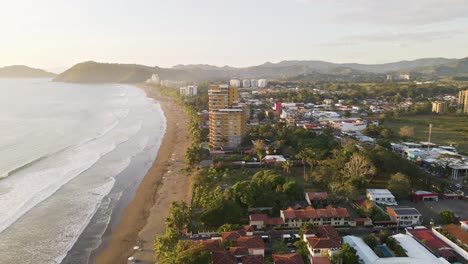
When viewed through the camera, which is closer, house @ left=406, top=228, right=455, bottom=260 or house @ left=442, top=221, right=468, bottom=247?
house @ left=406, top=228, right=455, bottom=260

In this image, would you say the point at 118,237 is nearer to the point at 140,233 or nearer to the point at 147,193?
the point at 140,233

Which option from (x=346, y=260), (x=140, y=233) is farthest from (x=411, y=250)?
(x=140, y=233)

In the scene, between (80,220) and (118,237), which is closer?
(118,237)

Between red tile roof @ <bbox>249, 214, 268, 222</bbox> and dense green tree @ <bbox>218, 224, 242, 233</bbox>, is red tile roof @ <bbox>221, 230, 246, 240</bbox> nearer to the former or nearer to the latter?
dense green tree @ <bbox>218, 224, 242, 233</bbox>

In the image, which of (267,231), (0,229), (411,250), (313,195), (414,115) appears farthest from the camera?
(414,115)

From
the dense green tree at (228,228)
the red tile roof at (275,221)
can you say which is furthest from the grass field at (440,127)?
the dense green tree at (228,228)

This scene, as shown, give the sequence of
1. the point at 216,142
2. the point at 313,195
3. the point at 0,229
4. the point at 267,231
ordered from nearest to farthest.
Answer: the point at 267,231, the point at 0,229, the point at 313,195, the point at 216,142

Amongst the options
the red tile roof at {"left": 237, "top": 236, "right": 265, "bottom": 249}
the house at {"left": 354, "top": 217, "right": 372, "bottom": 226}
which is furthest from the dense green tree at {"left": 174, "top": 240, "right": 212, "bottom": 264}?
the house at {"left": 354, "top": 217, "right": 372, "bottom": 226}
